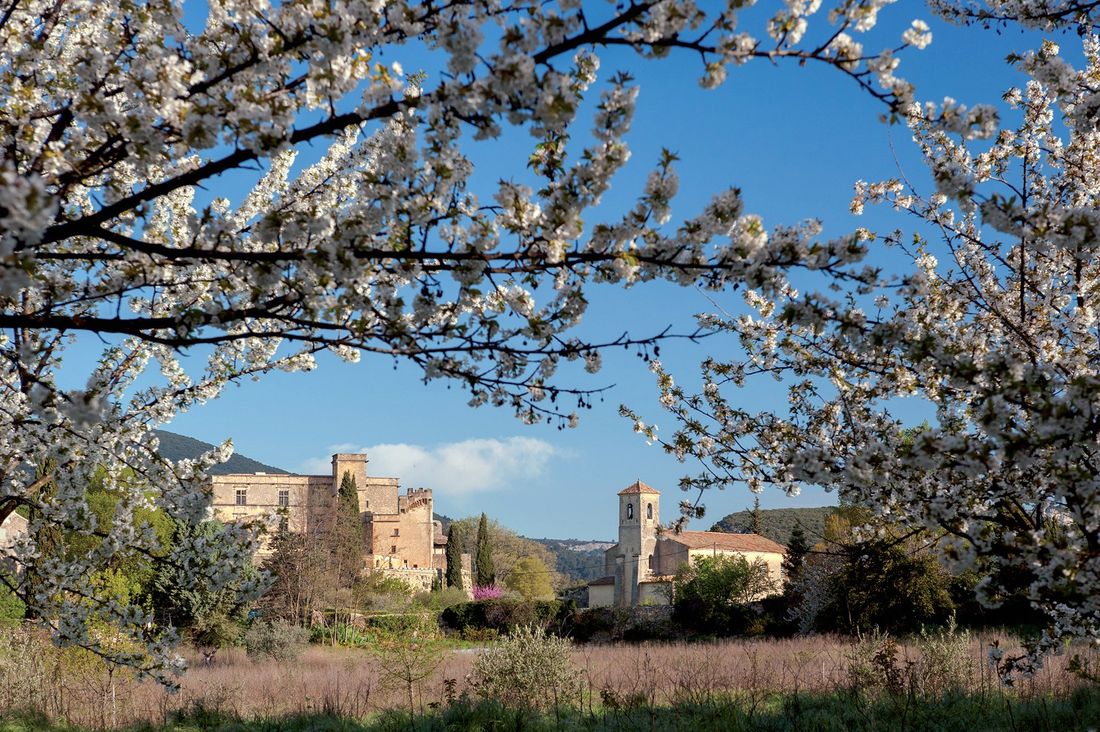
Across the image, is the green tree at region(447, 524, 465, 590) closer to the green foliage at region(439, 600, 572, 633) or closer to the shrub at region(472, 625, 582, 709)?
the green foliage at region(439, 600, 572, 633)

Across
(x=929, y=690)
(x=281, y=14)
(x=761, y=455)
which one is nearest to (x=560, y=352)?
(x=281, y=14)

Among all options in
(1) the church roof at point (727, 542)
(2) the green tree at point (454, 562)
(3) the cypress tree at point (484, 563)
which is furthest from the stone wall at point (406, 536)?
(1) the church roof at point (727, 542)

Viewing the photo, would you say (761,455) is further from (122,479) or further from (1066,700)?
(122,479)

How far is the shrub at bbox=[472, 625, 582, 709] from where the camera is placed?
982 centimetres

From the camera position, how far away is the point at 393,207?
315 cm

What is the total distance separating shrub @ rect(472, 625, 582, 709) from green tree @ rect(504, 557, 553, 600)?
52573 millimetres

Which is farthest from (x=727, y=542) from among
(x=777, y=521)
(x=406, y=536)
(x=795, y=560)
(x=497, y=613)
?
(x=777, y=521)

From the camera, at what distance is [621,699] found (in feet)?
30.7

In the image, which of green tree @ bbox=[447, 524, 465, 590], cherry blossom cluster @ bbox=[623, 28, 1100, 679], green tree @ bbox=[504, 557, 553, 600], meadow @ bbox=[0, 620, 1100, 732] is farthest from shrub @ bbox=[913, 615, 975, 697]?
green tree @ bbox=[504, 557, 553, 600]

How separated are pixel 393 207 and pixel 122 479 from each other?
5548mm

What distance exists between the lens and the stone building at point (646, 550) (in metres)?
53.4

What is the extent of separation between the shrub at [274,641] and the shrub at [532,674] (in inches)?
453

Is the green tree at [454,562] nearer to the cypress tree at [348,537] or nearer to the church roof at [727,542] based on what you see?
the cypress tree at [348,537]

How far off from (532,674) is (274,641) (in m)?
13.4
